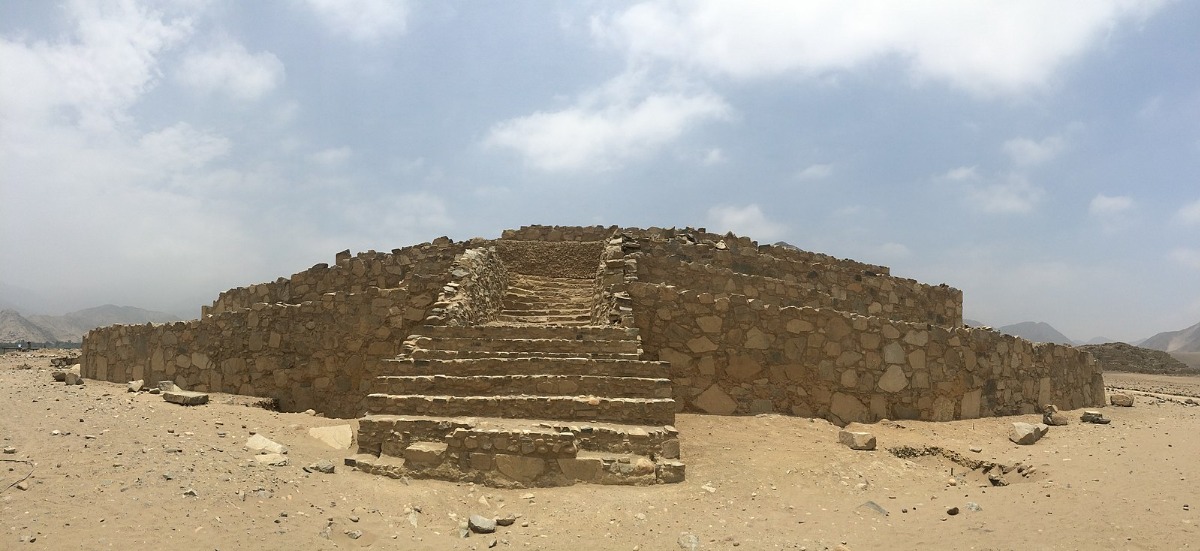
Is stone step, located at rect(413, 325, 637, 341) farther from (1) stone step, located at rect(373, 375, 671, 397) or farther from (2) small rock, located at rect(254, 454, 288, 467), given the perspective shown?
(2) small rock, located at rect(254, 454, 288, 467)

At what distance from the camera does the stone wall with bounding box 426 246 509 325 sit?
967 centimetres

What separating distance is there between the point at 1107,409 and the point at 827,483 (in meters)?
8.44

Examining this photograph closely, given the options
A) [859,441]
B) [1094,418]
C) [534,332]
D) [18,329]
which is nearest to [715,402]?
[859,441]

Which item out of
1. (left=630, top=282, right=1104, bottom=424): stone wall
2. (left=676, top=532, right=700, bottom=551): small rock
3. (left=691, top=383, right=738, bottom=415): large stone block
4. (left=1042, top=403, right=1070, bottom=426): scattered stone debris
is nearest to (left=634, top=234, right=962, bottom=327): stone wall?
(left=630, top=282, right=1104, bottom=424): stone wall

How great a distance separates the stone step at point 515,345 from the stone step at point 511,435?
154 centimetres

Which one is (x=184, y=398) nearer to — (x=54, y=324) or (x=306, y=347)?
(x=306, y=347)

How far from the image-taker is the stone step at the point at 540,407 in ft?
22.7

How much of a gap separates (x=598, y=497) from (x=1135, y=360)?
37.4m

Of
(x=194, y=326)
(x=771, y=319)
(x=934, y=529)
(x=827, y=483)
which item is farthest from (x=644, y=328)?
(x=194, y=326)

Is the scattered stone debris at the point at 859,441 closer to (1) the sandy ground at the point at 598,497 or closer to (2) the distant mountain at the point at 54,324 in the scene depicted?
(1) the sandy ground at the point at 598,497

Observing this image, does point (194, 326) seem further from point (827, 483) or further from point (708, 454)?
point (827, 483)

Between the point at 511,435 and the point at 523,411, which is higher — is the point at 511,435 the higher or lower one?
the lower one

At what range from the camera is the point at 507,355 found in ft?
26.4

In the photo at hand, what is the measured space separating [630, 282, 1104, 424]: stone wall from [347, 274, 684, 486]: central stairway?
99cm
